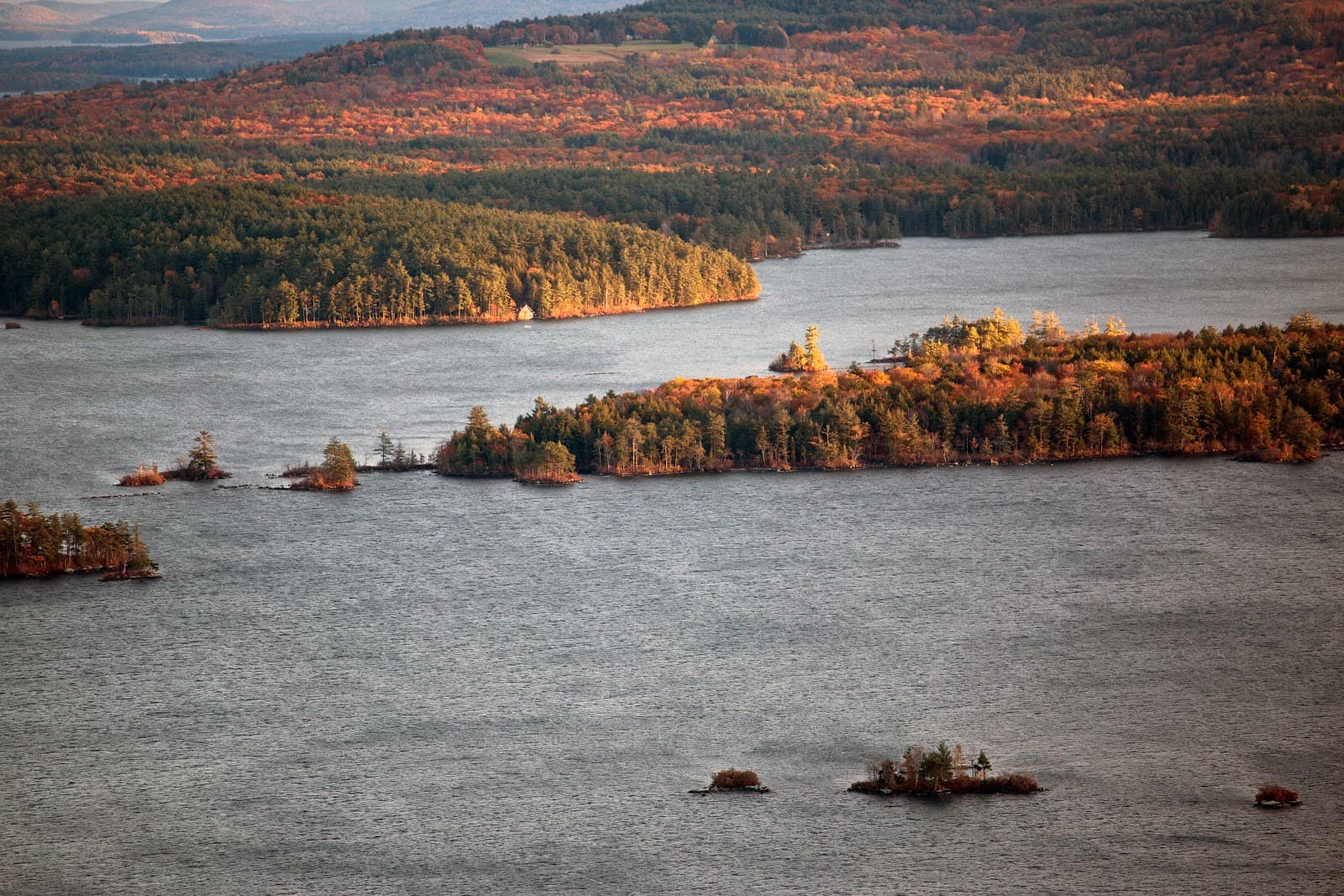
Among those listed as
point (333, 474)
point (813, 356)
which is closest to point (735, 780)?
point (333, 474)

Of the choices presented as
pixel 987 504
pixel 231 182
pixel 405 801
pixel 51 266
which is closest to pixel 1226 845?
pixel 405 801

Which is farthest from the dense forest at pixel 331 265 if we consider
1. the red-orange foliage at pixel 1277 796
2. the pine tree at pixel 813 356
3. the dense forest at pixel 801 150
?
the red-orange foliage at pixel 1277 796

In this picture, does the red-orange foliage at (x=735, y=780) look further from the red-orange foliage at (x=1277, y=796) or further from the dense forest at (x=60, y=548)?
the dense forest at (x=60, y=548)

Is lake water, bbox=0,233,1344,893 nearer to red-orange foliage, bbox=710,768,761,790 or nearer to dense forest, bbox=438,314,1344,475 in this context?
red-orange foliage, bbox=710,768,761,790

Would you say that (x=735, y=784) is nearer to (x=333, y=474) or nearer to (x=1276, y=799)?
(x=1276, y=799)

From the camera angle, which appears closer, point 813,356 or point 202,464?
point 202,464

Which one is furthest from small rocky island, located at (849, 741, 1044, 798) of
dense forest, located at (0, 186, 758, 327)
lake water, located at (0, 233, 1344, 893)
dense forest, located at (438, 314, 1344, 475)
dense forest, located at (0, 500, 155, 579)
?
dense forest, located at (0, 186, 758, 327)
